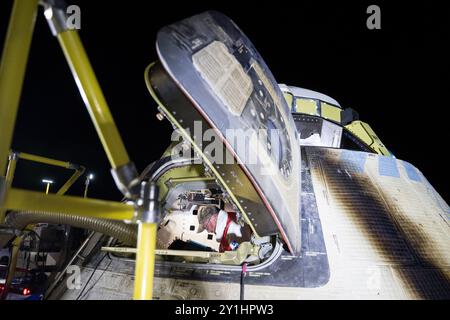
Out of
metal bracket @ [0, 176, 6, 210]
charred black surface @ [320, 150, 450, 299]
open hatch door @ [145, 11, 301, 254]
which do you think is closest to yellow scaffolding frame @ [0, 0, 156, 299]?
metal bracket @ [0, 176, 6, 210]

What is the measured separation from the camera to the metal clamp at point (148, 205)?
115cm

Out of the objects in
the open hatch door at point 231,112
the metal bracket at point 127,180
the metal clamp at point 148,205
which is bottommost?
the metal clamp at point 148,205

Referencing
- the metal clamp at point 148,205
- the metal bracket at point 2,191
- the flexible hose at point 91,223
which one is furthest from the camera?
the flexible hose at point 91,223

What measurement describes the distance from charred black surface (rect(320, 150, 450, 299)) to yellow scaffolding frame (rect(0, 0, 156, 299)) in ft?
6.27

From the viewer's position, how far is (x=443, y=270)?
224 cm

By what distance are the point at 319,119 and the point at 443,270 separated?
80.6 inches

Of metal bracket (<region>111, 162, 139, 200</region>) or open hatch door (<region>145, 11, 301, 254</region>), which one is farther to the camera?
open hatch door (<region>145, 11, 301, 254</region>)

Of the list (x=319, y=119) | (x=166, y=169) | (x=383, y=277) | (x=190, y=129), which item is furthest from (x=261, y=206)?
(x=319, y=119)

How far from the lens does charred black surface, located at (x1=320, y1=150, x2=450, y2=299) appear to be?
2102 mm

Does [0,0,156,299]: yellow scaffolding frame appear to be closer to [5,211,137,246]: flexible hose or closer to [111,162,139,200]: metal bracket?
[111,162,139,200]: metal bracket

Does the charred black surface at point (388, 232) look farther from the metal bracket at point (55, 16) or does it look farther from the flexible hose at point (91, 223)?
the metal bracket at point (55, 16)

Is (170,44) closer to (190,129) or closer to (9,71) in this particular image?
(190,129)

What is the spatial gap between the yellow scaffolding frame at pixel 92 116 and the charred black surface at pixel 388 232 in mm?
1910

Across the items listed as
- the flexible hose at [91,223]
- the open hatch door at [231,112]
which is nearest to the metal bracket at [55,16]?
the open hatch door at [231,112]
